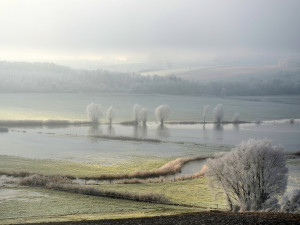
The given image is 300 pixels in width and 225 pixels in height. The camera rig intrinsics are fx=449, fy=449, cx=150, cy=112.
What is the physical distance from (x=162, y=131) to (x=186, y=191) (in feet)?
187

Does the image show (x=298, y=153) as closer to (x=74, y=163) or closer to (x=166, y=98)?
(x=74, y=163)

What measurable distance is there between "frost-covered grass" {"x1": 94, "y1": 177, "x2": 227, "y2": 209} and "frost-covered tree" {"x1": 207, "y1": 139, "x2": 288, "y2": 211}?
2031 mm

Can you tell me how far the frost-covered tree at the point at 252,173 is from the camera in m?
39.4

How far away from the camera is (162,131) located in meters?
104

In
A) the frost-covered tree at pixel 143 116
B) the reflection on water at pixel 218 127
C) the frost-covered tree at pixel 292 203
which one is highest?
the frost-covered tree at pixel 143 116

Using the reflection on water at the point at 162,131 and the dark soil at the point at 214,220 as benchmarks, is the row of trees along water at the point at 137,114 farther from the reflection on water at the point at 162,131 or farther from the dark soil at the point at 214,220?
the dark soil at the point at 214,220

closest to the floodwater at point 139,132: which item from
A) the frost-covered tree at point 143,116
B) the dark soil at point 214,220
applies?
the frost-covered tree at point 143,116

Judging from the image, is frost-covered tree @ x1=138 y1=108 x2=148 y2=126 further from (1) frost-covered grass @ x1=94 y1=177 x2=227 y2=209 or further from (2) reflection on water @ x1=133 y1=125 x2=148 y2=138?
(1) frost-covered grass @ x1=94 y1=177 x2=227 y2=209

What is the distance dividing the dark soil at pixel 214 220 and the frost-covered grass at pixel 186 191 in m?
10.4

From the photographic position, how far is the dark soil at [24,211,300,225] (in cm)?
2683

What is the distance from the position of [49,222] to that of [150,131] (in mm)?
73118

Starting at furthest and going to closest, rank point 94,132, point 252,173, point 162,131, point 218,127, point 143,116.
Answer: point 143,116 → point 218,127 → point 162,131 → point 94,132 → point 252,173

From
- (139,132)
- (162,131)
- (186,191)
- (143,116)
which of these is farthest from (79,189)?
(143,116)

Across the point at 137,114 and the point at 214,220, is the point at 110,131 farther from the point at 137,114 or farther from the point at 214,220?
the point at 214,220
